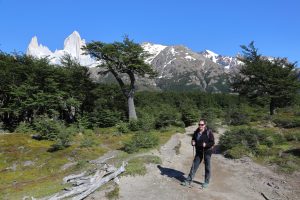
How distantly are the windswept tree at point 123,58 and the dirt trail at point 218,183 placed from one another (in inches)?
1048

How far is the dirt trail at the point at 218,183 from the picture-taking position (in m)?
13.4

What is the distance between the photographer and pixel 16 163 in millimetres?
26672

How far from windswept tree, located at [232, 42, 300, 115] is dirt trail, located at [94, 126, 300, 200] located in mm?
31226

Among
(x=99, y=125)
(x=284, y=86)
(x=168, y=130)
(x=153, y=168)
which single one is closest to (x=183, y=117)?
(x=168, y=130)

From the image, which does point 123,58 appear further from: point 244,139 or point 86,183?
point 86,183

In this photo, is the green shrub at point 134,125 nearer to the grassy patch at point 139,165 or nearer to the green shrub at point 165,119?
the green shrub at point 165,119

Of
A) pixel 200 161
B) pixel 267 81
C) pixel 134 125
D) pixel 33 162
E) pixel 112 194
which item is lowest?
pixel 33 162

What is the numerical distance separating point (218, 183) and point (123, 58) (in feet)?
103

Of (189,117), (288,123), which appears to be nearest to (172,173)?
(288,123)

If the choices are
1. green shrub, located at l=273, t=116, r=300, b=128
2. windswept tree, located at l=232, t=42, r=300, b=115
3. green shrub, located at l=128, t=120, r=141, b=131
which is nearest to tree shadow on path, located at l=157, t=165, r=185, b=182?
green shrub, located at l=128, t=120, r=141, b=131

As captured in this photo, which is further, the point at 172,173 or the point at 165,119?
the point at 165,119

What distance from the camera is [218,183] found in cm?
1532

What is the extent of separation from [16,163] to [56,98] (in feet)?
69.7

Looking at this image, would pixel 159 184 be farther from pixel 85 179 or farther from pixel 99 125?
pixel 99 125
